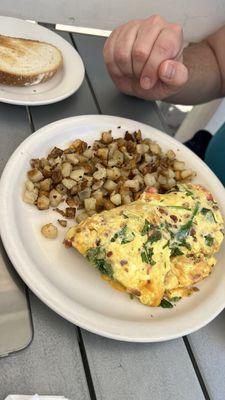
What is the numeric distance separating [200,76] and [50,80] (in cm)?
45

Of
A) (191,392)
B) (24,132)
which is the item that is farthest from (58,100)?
(191,392)

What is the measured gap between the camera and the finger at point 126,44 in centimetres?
98

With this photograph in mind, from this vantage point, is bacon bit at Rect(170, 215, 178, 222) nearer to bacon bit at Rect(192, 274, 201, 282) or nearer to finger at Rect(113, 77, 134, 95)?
bacon bit at Rect(192, 274, 201, 282)

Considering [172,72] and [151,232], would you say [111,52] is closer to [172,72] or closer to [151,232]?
[172,72]

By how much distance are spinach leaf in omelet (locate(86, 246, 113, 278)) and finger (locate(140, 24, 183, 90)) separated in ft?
1.51

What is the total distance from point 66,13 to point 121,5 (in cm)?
19

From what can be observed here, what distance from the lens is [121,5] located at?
143 cm

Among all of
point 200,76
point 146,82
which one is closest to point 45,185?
point 146,82

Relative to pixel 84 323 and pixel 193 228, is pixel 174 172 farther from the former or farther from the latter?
pixel 84 323

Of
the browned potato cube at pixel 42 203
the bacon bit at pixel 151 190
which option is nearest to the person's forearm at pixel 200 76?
the bacon bit at pixel 151 190

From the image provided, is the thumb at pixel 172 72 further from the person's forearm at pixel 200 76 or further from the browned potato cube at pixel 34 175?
the browned potato cube at pixel 34 175

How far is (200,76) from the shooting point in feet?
4.09

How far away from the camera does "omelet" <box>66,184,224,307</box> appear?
2.31 feet

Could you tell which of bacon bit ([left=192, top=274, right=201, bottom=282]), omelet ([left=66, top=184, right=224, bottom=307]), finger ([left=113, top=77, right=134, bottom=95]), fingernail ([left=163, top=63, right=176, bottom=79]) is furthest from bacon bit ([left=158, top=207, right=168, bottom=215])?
finger ([left=113, top=77, right=134, bottom=95])
